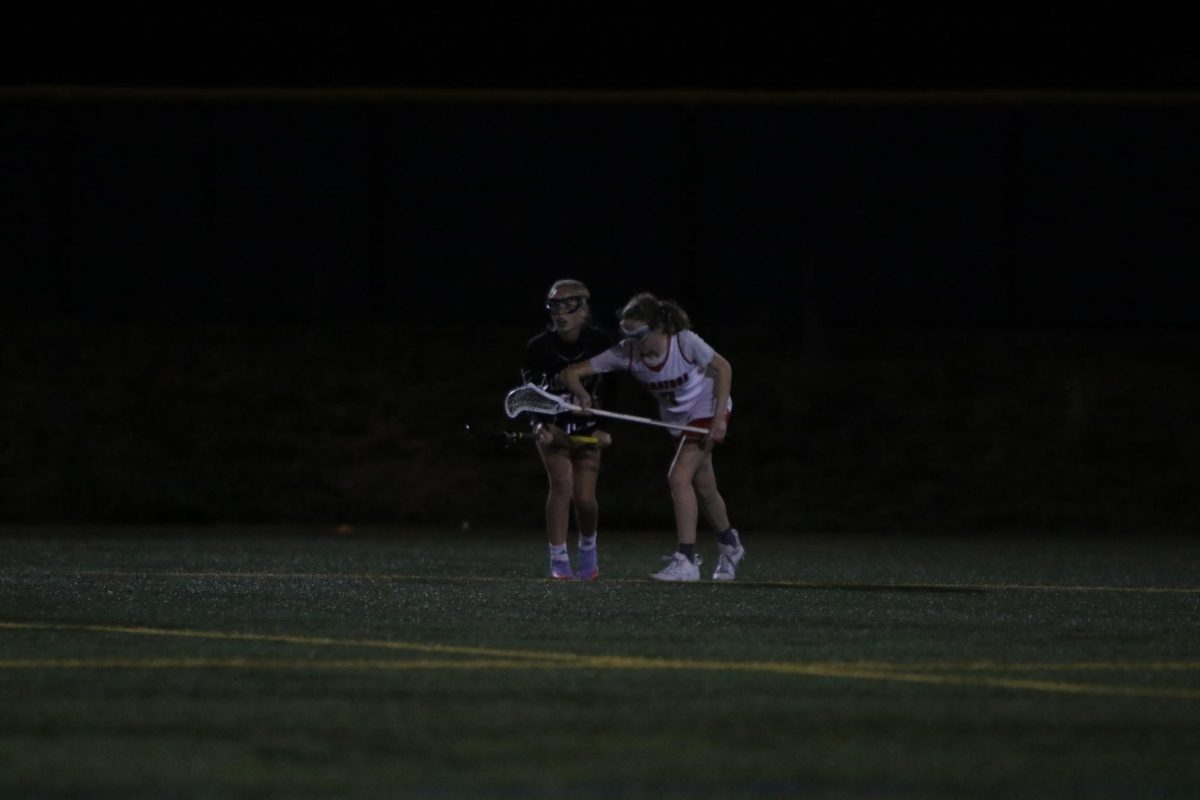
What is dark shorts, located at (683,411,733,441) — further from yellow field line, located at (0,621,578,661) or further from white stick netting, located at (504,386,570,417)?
yellow field line, located at (0,621,578,661)

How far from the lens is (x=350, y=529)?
60.5 feet

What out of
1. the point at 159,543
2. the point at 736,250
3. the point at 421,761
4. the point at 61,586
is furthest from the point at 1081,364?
the point at 421,761

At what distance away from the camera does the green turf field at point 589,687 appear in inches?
202

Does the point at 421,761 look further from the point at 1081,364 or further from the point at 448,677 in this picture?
the point at 1081,364

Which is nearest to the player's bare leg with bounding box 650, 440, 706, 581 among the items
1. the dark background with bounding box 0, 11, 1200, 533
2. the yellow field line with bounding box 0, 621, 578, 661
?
the yellow field line with bounding box 0, 621, 578, 661

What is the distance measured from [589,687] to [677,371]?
5063 mm

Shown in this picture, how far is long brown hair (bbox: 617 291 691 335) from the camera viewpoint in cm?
1121

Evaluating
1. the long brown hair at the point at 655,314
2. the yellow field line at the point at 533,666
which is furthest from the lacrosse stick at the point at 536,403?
the yellow field line at the point at 533,666

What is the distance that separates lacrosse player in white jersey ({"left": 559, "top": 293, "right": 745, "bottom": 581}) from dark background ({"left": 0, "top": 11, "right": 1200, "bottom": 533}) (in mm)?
9114

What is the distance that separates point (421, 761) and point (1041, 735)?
1.65 meters

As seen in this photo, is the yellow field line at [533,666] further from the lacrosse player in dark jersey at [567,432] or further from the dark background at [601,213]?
the dark background at [601,213]

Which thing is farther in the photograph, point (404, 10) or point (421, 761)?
point (404, 10)

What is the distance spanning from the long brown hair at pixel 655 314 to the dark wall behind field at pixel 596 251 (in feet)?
30.7

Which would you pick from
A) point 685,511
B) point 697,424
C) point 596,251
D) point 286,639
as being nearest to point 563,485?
point 685,511
